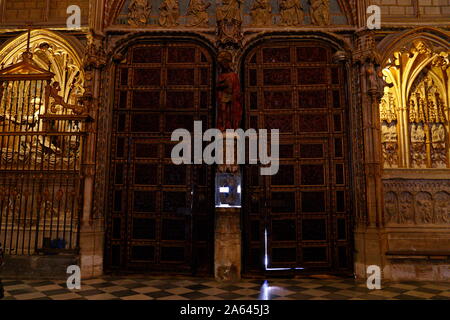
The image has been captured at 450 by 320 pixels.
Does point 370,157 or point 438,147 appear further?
point 438,147

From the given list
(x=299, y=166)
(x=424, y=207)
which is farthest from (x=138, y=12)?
(x=424, y=207)

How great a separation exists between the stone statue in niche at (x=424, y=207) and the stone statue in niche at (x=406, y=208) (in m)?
0.15

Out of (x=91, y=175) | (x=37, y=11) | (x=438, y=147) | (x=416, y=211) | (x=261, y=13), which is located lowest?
(x=416, y=211)

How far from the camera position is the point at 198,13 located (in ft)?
25.8

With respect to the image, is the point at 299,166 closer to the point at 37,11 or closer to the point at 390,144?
the point at 390,144

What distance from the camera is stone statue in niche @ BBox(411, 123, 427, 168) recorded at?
763cm

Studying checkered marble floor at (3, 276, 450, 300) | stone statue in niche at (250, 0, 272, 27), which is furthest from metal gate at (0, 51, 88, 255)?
stone statue in niche at (250, 0, 272, 27)

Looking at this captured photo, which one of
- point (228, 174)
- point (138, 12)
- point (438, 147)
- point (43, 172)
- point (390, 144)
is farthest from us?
point (138, 12)

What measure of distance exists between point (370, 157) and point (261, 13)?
414 cm

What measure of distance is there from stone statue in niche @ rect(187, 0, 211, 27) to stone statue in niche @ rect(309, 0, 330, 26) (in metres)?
2.47

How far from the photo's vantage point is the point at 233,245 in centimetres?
670
